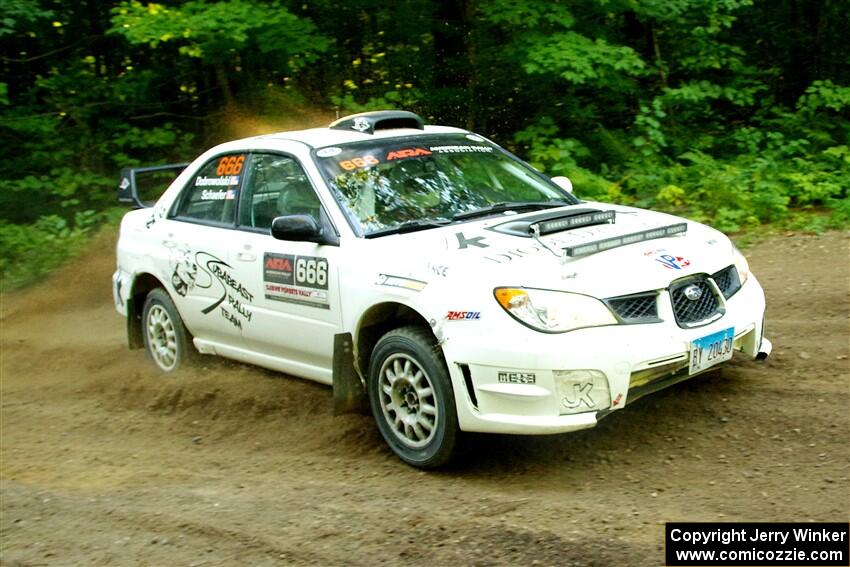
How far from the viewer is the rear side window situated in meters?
6.74

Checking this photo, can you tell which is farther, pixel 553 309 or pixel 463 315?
pixel 463 315

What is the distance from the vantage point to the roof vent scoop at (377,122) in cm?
662

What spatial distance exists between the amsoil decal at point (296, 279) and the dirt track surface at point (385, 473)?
2.70 feet

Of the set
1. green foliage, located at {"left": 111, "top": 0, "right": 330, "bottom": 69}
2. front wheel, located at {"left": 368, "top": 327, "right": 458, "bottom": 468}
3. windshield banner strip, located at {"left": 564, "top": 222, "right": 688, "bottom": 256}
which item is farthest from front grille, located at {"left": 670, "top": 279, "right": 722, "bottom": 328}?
green foliage, located at {"left": 111, "top": 0, "right": 330, "bottom": 69}

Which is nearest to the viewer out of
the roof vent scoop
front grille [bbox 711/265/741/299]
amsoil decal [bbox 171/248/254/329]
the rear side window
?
front grille [bbox 711/265/741/299]

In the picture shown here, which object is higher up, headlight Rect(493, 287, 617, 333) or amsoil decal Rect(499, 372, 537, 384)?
headlight Rect(493, 287, 617, 333)

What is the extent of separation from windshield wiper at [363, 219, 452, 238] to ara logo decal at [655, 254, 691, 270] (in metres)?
1.29

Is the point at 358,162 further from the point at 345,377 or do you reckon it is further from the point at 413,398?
the point at 413,398

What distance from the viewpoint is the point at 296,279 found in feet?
19.6

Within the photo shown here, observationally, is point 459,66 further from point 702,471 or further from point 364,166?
point 702,471

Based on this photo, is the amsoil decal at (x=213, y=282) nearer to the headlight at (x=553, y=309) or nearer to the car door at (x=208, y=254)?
the car door at (x=208, y=254)

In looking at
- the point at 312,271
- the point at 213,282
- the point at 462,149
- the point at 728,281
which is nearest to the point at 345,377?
the point at 312,271

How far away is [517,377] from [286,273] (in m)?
1.89

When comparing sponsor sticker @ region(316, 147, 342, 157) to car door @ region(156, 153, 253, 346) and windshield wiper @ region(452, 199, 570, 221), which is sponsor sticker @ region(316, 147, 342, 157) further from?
windshield wiper @ region(452, 199, 570, 221)
